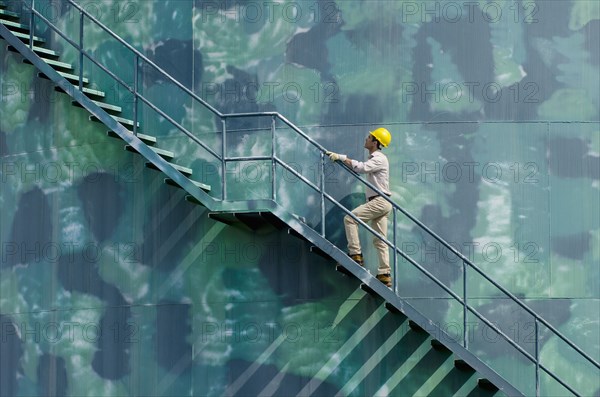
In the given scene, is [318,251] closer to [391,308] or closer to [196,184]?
[391,308]

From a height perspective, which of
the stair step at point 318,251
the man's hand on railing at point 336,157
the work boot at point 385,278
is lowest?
the work boot at point 385,278

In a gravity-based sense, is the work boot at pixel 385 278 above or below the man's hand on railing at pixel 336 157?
below

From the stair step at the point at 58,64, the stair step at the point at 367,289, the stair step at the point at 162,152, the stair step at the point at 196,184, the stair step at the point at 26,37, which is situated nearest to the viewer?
the stair step at the point at 367,289

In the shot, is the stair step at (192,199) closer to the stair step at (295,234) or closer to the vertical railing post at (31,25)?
the stair step at (295,234)

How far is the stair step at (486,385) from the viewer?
18.6 meters

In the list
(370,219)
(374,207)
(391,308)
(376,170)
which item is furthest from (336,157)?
(391,308)

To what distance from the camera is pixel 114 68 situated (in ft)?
67.2

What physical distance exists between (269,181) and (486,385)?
381 cm

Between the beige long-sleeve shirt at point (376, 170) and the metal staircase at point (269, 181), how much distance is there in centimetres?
17

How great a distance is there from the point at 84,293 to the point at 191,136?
9.04 feet

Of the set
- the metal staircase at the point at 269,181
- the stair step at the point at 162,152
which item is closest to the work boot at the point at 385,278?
the metal staircase at the point at 269,181

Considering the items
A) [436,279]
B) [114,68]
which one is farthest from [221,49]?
[436,279]

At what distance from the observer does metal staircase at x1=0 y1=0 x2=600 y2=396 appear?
59.3ft

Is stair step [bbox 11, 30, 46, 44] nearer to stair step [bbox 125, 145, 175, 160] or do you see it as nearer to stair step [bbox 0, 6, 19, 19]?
stair step [bbox 0, 6, 19, 19]
